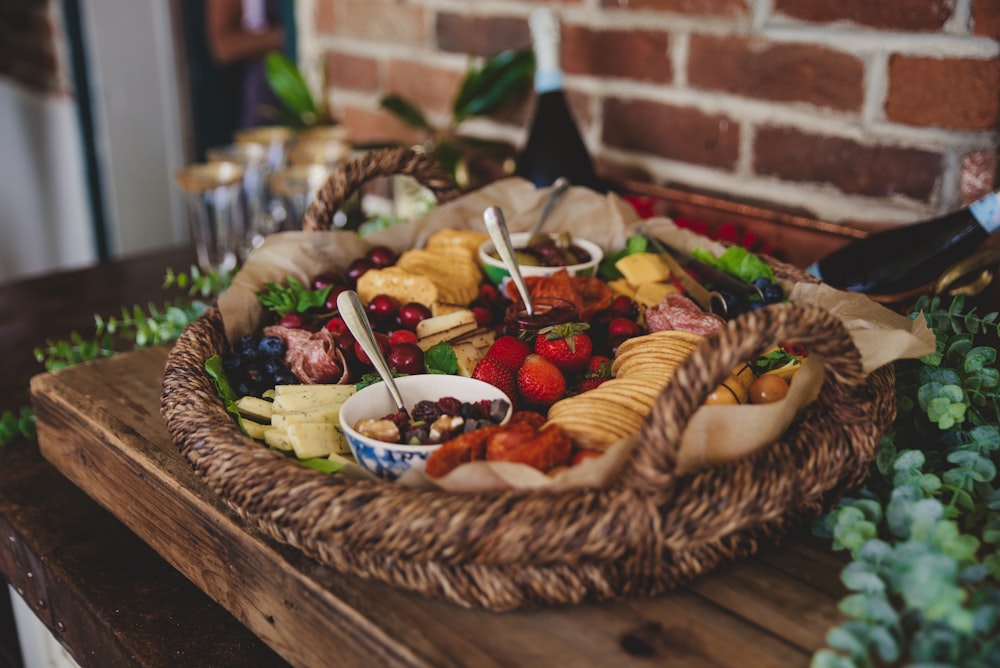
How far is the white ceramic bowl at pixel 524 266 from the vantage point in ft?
2.97

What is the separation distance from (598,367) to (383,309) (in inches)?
8.9

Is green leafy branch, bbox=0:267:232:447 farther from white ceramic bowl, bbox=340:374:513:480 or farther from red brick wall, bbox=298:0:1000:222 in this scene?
red brick wall, bbox=298:0:1000:222

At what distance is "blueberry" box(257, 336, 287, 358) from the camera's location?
0.80 metres

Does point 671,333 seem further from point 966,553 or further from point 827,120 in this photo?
point 827,120

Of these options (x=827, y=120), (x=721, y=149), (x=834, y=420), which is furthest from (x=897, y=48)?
(x=834, y=420)

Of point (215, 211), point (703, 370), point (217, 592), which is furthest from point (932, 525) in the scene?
point (215, 211)

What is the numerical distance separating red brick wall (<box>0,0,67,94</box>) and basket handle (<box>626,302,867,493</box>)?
2640 mm

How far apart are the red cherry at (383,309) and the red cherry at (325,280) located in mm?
69

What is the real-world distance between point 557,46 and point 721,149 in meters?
0.26

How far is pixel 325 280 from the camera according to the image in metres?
0.91

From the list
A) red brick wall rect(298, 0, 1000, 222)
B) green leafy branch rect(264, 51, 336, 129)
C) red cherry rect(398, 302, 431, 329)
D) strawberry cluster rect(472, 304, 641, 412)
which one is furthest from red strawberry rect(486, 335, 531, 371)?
green leafy branch rect(264, 51, 336, 129)

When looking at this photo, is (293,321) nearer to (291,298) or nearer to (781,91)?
(291,298)

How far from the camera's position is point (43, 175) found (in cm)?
289

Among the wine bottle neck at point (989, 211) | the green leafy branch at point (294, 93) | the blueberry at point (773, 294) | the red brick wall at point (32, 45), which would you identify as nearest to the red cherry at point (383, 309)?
the blueberry at point (773, 294)
